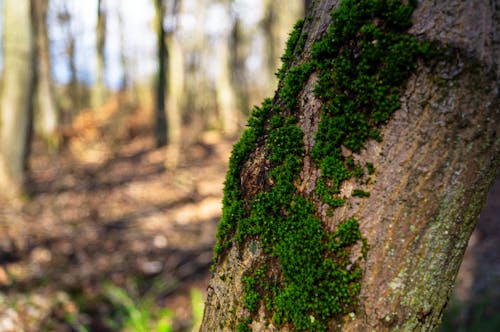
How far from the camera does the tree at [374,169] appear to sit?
829mm

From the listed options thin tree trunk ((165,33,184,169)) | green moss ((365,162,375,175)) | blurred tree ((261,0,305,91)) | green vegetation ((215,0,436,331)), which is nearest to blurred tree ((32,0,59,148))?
thin tree trunk ((165,33,184,169))

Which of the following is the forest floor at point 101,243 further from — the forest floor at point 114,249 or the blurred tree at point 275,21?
the blurred tree at point 275,21

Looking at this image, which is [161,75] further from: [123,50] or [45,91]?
[123,50]

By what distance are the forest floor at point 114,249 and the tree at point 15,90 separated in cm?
56

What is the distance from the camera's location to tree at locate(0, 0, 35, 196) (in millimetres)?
6766

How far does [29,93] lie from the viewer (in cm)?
712

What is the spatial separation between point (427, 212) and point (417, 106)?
9.8 inches

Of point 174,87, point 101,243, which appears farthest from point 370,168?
point 174,87

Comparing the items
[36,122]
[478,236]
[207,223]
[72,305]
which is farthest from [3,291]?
[36,122]

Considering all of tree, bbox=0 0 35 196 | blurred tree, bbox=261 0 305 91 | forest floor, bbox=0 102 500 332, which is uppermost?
blurred tree, bbox=261 0 305 91

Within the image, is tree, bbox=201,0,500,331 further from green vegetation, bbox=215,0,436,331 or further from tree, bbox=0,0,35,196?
tree, bbox=0,0,35,196

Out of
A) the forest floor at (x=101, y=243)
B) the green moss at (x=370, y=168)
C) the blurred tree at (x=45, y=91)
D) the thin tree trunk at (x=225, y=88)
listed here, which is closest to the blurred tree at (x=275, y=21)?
the thin tree trunk at (x=225, y=88)

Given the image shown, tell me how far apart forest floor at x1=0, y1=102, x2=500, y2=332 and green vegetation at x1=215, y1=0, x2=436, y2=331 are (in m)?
3.00

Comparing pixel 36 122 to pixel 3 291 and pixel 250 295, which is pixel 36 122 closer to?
pixel 3 291
